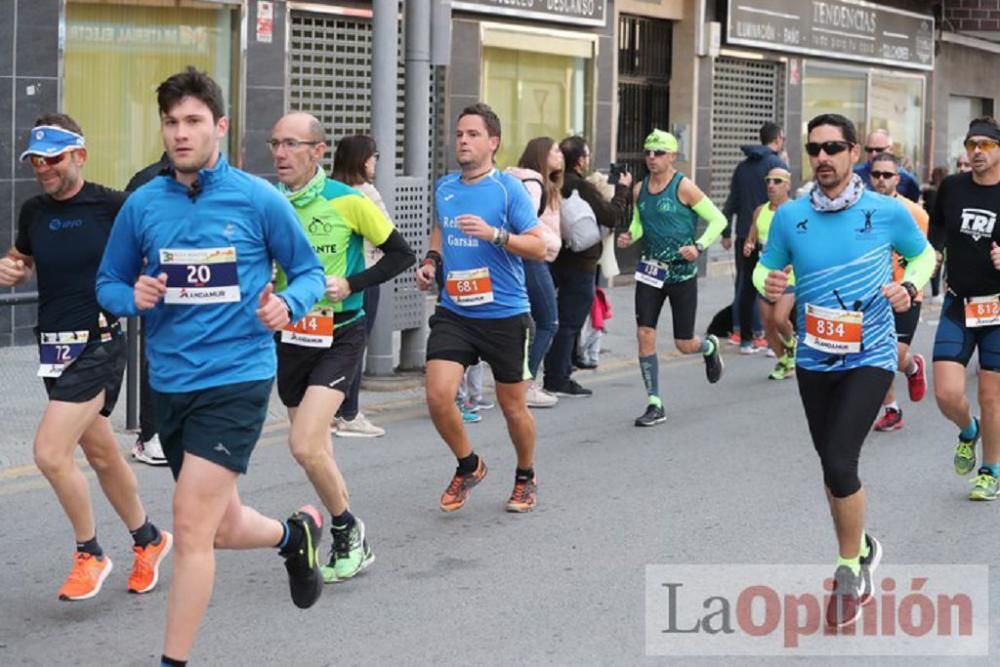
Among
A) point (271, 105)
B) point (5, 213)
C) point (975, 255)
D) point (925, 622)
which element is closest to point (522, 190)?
point (975, 255)

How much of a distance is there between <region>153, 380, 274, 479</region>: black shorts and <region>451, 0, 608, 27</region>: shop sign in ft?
40.9

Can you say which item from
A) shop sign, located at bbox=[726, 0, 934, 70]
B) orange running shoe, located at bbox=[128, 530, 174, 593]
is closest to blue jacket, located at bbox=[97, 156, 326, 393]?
orange running shoe, located at bbox=[128, 530, 174, 593]

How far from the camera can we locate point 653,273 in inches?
453

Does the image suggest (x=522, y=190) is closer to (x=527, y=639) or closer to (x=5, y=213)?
(x=527, y=639)

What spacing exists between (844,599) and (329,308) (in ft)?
7.71

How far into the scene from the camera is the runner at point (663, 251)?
1148 centimetres

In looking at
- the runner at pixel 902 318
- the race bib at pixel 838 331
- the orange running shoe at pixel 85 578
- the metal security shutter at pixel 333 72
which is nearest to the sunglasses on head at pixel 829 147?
the race bib at pixel 838 331

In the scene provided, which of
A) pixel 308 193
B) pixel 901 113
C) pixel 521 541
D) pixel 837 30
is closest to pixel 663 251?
pixel 521 541

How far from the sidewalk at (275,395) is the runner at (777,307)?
4.45ft

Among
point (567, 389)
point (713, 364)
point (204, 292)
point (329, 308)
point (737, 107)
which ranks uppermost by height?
point (737, 107)

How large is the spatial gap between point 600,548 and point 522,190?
1757 millimetres

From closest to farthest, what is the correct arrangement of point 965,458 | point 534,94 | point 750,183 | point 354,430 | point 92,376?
point 92,376 < point 965,458 < point 354,430 < point 750,183 < point 534,94

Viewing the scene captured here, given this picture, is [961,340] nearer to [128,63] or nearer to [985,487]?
[985,487]

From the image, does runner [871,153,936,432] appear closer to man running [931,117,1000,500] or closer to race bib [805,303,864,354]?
A: man running [931,117,1000,500]
